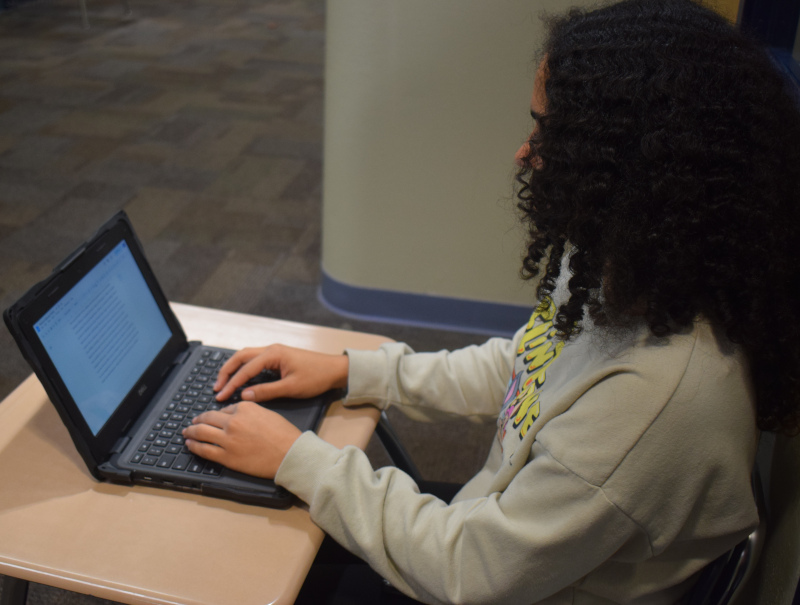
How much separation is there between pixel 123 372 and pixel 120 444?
96mm

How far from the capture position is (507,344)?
114 cm

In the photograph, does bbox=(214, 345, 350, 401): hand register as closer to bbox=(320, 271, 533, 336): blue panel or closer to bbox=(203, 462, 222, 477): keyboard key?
bbox=(203, 462, 222, 477): keyboard key

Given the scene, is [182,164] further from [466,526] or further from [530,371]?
[466,526]

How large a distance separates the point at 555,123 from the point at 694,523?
0.42 metres

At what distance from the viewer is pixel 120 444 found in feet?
2.90

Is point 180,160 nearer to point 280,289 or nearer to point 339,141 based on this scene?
point 280,289

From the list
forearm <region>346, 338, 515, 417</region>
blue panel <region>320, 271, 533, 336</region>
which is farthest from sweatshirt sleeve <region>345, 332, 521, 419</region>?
blue panel <region>320, 271, 533, 336</region>

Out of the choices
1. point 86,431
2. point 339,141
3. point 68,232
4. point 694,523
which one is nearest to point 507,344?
point 694,523

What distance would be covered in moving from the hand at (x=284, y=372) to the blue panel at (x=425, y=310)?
4.80 ft

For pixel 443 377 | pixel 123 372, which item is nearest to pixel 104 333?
pixel 123 372

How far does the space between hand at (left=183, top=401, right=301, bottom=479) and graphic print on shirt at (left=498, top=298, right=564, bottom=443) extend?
27cm

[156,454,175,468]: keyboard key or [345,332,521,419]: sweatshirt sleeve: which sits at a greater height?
[156,454,175,468]: keyboard key

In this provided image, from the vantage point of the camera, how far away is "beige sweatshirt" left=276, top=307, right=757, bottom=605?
0.66 meters

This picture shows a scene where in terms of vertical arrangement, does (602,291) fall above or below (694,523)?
above
